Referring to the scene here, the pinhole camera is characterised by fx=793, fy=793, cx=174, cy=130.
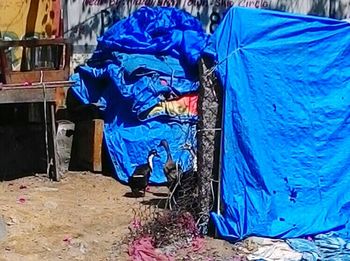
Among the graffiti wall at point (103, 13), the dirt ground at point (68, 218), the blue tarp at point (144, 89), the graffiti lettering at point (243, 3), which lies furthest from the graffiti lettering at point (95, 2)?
the dirt ground at point (68, 218)

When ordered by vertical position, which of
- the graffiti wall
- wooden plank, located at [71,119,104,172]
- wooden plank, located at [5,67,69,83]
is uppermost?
the graffiti wall

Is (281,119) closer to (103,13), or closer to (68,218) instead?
(68,218)

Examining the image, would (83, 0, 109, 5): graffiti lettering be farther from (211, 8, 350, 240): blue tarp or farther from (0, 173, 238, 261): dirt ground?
(211, 8, 350, 240): blue tarp

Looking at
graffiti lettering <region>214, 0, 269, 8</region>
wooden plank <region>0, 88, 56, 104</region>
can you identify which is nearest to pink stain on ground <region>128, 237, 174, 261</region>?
wooden plank <region>0, 88, 56, 104</region>

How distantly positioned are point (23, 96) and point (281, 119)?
9.77ft

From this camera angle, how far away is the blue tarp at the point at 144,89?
30.1 ft

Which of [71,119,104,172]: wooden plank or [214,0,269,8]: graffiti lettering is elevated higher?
[214,0,269,8]: graffiti lettering

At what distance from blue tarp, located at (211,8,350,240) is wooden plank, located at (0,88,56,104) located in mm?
2422

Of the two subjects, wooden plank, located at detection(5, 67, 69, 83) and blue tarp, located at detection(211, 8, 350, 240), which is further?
wooden plank, located at detection(5, 67, 69, 83)

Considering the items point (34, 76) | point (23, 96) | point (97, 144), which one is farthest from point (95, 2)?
point (23, 96)

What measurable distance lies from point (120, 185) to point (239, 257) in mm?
2841

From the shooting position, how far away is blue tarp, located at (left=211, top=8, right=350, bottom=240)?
6.81 metres

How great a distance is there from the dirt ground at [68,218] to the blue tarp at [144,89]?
464mm

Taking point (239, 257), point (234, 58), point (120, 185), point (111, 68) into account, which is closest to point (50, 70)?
point (111, 68)
